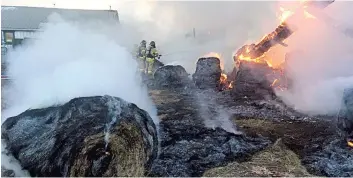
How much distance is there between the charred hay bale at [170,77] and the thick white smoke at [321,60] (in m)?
4.44

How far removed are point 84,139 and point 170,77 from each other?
32.8ft

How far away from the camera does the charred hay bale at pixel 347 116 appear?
28.2 ft

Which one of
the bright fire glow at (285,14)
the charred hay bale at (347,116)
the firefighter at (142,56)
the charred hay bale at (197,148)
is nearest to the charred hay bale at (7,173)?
the charred hay bale at (197,148)

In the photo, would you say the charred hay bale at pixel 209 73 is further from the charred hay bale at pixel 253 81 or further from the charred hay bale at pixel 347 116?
the charred hay bale at pixel 347 116

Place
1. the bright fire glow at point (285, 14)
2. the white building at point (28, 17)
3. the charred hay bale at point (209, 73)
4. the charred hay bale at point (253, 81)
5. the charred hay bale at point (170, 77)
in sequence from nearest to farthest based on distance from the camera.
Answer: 1. the charred hay bale at point (253, 81)
2. the bright fire glow at point (285, 14)
3. the charred hay bale at point (209, 73)
4. the charred hay bale at point (170, 77)
5. the white building at point (28, 17)

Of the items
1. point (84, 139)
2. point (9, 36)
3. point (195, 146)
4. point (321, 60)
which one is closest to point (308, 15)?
point (321, 60)

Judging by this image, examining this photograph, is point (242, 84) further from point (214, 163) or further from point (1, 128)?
point (1, 128)

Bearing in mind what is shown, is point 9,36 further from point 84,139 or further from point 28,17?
point 84,139

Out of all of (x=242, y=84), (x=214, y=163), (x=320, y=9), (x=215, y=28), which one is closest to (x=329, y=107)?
(x=242, y=84)

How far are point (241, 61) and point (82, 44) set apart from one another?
6.40m

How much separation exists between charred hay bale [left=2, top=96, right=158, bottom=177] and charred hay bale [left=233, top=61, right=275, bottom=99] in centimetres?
668

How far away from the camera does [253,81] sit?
13891mm

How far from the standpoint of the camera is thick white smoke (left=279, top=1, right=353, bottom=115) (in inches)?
472

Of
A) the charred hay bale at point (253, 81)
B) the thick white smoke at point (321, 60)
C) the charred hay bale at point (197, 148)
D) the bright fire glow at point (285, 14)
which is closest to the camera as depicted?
the charred hay bale at point (197, 148)
